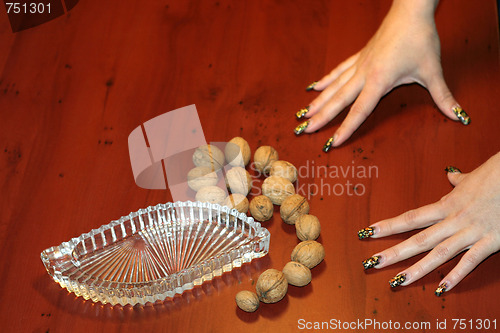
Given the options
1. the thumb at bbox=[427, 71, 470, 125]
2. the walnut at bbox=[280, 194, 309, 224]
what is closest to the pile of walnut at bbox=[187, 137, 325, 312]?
the walnut at bbox=[280, 194, 309, 224]

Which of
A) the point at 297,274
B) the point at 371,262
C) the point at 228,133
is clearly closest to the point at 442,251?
the point at 371,262

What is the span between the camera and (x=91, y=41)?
1.37m

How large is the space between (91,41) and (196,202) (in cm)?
55

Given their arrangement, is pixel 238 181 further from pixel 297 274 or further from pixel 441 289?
pixel 441 289

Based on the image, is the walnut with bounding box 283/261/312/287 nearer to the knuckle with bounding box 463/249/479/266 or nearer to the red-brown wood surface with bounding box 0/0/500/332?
the red-brown wood surface with bounding box 0/0/500/332

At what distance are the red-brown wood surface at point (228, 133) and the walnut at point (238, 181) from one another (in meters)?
0.08

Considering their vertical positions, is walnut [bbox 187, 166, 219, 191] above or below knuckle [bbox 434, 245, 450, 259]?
above

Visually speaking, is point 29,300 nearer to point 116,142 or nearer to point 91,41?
point 116,142

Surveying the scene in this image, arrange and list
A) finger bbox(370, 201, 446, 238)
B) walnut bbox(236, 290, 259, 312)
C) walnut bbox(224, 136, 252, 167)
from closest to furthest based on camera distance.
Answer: walnut bbox(236, 290, 259, 312), finger bbox(370, 201, 446, 238), walnut bbox(224, 136, 252, 167)

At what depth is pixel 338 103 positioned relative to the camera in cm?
119

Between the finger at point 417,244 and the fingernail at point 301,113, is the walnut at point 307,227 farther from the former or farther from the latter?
the fingernail at point 301,113

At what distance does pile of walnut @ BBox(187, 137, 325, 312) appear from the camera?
2.97 feet

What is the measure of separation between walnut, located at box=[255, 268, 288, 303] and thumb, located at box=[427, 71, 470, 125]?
49 centimetres

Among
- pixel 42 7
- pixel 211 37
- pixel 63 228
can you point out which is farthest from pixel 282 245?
pixel 42 7
